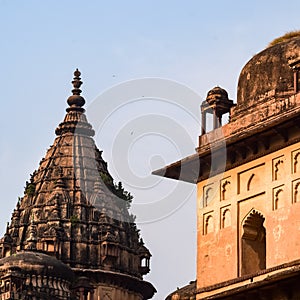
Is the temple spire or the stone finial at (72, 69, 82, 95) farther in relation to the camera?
the stone finial at (72, 69, 82, 95)

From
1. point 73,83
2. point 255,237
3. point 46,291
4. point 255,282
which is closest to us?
point 255,282

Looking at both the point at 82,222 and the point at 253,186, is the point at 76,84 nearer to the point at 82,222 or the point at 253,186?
the point at 82,222

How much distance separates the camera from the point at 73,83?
8188 centimetres

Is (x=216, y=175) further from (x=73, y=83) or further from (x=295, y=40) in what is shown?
(x=73, y=83)

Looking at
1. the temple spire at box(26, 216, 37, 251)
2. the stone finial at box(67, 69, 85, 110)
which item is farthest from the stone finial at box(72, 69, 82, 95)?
the temple spire at box(26, 216, 37, 251)

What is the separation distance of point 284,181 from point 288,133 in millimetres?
859

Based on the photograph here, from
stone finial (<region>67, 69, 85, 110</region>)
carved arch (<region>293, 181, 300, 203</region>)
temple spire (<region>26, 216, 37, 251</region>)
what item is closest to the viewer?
carved arch (<region>293, 181, 300, 203</region>)

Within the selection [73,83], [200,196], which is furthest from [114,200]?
[200,196]

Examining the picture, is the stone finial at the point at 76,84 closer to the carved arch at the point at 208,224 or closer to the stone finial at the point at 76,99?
the stone finial at the point at 76,99

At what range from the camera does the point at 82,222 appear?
75875 millimetres

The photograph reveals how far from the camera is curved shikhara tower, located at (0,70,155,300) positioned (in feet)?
243

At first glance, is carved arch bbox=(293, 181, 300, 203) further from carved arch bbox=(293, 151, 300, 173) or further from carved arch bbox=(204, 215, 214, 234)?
carved arch bbox=(204, 215, 214, 234)

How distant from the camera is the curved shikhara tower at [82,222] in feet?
243

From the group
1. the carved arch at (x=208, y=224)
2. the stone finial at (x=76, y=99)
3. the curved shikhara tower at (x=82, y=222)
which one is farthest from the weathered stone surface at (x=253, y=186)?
the stone finial at (x=76, y=99)
